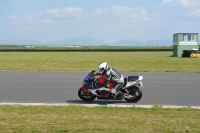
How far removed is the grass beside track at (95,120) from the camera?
6.90 meters

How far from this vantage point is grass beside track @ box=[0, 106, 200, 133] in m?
6.90

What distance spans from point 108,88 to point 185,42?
37.1 meters

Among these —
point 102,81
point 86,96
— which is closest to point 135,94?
point 102,81

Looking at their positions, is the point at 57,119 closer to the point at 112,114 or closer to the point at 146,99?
the point at 112,114

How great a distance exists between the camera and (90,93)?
A: 37.5 feet

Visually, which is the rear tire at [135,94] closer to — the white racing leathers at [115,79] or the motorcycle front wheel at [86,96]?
the white racing leathers at [115,79]

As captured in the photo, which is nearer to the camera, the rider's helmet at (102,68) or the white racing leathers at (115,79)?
the rider's helmet at (102,68)

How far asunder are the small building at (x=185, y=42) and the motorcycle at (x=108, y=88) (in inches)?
1434

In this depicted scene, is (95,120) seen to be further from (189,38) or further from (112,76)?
(189,38)

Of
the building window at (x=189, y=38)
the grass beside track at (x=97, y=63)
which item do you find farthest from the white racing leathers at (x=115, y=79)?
the building window at (x=189, y=38)

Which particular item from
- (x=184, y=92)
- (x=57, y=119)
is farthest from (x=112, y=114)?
(x=184, y=92)

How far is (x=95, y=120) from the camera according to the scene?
304 inches

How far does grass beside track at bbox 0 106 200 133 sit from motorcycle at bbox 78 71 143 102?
71.2 inches

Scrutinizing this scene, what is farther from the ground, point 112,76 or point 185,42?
point 185,42
